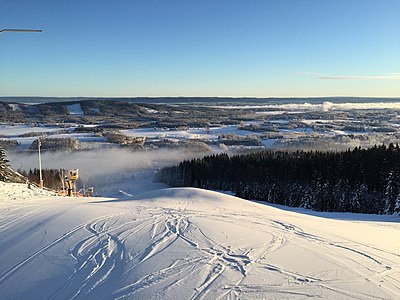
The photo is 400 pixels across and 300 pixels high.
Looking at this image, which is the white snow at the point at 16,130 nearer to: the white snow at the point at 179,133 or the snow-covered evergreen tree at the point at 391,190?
the white snow at the point at 179,133

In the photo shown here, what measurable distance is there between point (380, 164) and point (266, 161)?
1919 cm

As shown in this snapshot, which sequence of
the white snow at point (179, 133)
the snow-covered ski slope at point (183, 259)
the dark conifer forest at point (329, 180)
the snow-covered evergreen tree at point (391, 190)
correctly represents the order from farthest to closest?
1. the white snow at point (179, 133)
2. the dark conifer forest at point (329, 180)
3. the snow-covered evergreen tree at point (391, 190)
4. the snow-covered ski slope at point (183, 259)

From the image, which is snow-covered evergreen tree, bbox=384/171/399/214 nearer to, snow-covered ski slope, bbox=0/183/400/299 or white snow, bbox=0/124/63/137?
snow-covered ski slope, bbox=0/183/400/299

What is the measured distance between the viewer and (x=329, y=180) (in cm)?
4441

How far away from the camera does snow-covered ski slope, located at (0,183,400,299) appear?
709 centimetres

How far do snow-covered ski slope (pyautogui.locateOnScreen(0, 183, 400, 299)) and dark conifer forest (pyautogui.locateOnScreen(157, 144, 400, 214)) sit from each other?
27.9 meters

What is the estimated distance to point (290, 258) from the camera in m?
8.83

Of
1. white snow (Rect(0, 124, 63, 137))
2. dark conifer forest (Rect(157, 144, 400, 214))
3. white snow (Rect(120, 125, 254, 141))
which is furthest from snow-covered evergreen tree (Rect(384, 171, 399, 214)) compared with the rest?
white snow (Rect(0, 124, 63, 137))

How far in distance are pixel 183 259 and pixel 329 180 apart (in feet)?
129

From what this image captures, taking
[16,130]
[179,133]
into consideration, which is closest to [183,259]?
[179,133]

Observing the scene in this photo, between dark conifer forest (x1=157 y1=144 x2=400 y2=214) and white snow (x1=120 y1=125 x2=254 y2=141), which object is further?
white snow (x1=120 y1=125 x2=254 y2=141)

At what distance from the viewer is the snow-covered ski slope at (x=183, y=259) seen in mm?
7094

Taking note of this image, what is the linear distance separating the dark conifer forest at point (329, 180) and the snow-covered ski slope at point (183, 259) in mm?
27945

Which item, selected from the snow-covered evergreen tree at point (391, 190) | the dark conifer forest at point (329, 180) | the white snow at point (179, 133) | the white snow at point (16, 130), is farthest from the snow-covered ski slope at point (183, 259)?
the white snow at point (16, 130)
